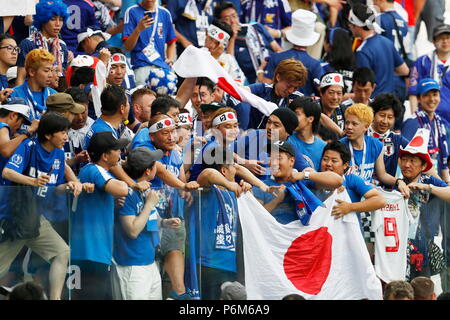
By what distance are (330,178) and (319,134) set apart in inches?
78.5

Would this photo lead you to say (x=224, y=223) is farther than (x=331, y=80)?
No

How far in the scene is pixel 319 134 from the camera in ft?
46.9

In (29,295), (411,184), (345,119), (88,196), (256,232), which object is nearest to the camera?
(29,295)

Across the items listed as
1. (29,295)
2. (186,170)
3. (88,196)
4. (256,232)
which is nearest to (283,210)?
(256,232)

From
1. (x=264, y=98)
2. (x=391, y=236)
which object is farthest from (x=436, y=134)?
(x=391, y=236)

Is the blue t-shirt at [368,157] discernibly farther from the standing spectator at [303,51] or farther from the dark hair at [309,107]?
the standing spectator at [303,51]

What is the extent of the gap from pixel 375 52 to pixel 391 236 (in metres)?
5.16

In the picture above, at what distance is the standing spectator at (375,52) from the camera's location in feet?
56.5

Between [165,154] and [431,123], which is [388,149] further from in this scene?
Result: [165,154]

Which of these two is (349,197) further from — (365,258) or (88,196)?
(88,196)

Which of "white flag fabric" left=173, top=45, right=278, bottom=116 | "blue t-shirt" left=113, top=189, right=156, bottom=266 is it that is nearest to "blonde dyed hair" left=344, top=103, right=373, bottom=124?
"white flag fabric" left=173, top=45, right=278, bottom=116

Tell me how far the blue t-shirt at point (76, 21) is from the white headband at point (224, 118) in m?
3.28

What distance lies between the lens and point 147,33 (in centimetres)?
1620

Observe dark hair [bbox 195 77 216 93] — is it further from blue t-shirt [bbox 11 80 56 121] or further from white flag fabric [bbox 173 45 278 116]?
blue t-shirt [bbox 11 80 56 121]
